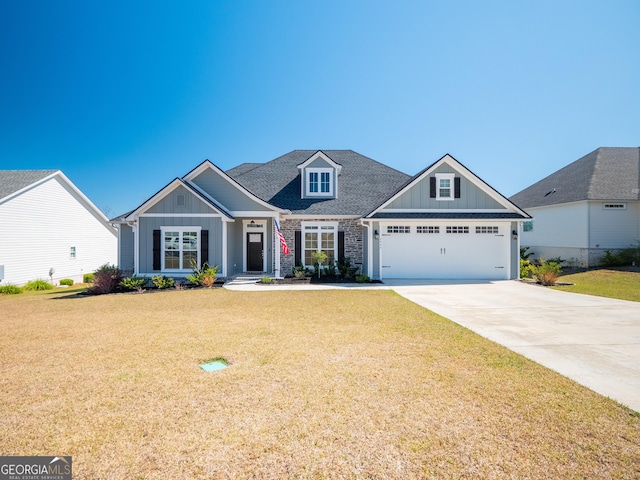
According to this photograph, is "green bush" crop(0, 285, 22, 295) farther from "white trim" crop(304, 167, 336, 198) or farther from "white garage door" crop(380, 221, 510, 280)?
"white garage door" crop(380, 221, 510, 280)

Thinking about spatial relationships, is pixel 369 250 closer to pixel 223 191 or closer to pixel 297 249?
pixel 297 249

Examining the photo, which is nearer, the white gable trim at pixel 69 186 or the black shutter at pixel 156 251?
the black shutter at pixel 156 251

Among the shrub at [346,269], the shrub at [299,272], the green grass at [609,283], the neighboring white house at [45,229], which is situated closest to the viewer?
the green grass at [609,283]

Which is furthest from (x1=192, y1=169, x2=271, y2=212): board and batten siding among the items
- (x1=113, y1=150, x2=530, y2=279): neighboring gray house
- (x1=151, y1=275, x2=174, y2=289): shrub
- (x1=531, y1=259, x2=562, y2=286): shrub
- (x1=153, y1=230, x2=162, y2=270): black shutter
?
(x1=531, y1=259, x2=562, y2=286): shrub

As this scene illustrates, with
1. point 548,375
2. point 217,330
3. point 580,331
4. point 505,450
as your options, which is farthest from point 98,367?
point 580,331

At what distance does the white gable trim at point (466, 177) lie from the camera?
15297mm

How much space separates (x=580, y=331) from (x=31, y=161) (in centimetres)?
3103

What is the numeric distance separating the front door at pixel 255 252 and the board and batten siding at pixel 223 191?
6.23ft

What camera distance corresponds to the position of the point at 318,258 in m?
15.0

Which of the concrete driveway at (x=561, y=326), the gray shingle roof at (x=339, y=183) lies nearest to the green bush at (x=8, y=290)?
the gray shingle roof at (x=339, y=183)

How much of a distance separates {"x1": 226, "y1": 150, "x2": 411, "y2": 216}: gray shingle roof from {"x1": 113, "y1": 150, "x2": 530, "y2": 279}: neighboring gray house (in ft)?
0.36

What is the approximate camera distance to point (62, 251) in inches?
797

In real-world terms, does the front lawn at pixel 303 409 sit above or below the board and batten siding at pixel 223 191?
below

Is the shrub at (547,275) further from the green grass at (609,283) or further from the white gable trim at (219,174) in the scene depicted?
the white gable trim at (219,174)
